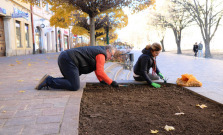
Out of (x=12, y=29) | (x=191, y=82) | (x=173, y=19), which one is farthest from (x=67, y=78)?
(x=173, y=19)

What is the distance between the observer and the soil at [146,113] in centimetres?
218

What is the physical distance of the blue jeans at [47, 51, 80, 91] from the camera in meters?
3.73

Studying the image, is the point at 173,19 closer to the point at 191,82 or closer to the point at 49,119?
the point at 191,82

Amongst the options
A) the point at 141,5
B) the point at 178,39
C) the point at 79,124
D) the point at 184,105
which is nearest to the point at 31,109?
the point at 79,124

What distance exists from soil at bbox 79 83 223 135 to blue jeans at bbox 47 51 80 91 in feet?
1.03

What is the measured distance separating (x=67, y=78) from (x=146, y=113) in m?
1.82

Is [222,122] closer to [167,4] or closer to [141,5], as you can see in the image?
[141,5]

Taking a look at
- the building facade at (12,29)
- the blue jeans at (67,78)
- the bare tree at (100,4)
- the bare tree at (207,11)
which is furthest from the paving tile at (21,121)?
the bare tree at (207,11)

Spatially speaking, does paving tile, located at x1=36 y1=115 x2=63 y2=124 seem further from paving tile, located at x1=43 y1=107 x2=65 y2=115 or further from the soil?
the soil

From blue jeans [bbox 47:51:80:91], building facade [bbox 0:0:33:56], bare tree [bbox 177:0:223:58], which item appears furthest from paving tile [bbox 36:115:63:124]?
bare tree [bbox 177:0:223:58]

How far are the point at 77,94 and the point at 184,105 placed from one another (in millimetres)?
1850

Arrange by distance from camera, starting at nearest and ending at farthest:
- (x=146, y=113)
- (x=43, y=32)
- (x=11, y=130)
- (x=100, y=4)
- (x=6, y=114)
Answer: (x=11, y=130) < (x=6, y=114) < (x=146, y=113) < (x=100, y=4) < (x=43, y=32)

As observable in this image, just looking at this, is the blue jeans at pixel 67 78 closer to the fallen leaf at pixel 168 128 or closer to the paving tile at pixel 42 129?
the paving tile at pixel 42 129

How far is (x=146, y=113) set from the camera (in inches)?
105
